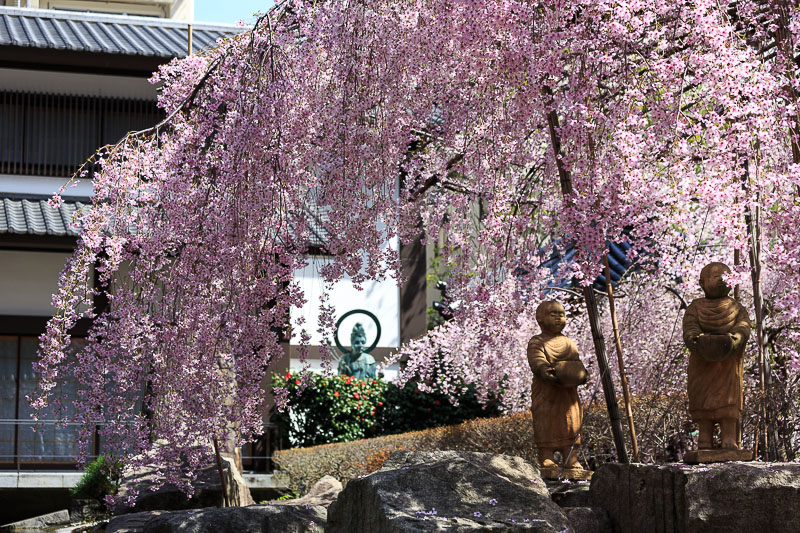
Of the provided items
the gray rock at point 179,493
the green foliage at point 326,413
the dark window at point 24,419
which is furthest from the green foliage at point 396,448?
the dark window at point 24,419

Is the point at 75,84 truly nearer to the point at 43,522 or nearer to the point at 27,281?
the point at 27,281

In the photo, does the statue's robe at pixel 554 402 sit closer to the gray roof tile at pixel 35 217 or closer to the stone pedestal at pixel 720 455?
the stone pedestal at pixel 720 455

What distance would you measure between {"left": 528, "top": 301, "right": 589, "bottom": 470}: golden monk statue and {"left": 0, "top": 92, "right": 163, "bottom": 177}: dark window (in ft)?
40.2

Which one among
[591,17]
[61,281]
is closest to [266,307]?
[61,281]

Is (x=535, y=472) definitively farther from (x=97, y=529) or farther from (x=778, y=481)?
(x=97, y=529)

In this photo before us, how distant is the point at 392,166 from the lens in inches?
291

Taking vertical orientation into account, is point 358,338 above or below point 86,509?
above

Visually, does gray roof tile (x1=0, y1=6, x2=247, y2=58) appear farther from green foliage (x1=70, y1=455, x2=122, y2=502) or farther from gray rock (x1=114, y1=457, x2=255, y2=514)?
gray rock (x1=114, y1=457, x2=255, y2=514)

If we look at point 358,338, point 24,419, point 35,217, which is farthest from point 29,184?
point 358,338

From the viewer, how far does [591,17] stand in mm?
5766

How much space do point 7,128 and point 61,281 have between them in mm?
10457

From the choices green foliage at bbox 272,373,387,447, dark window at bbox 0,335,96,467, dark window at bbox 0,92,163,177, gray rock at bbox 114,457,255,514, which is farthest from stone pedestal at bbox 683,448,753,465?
dark window at bbox 0,92,163,177

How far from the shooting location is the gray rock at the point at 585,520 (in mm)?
6086

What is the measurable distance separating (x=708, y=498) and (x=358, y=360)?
12329mm
